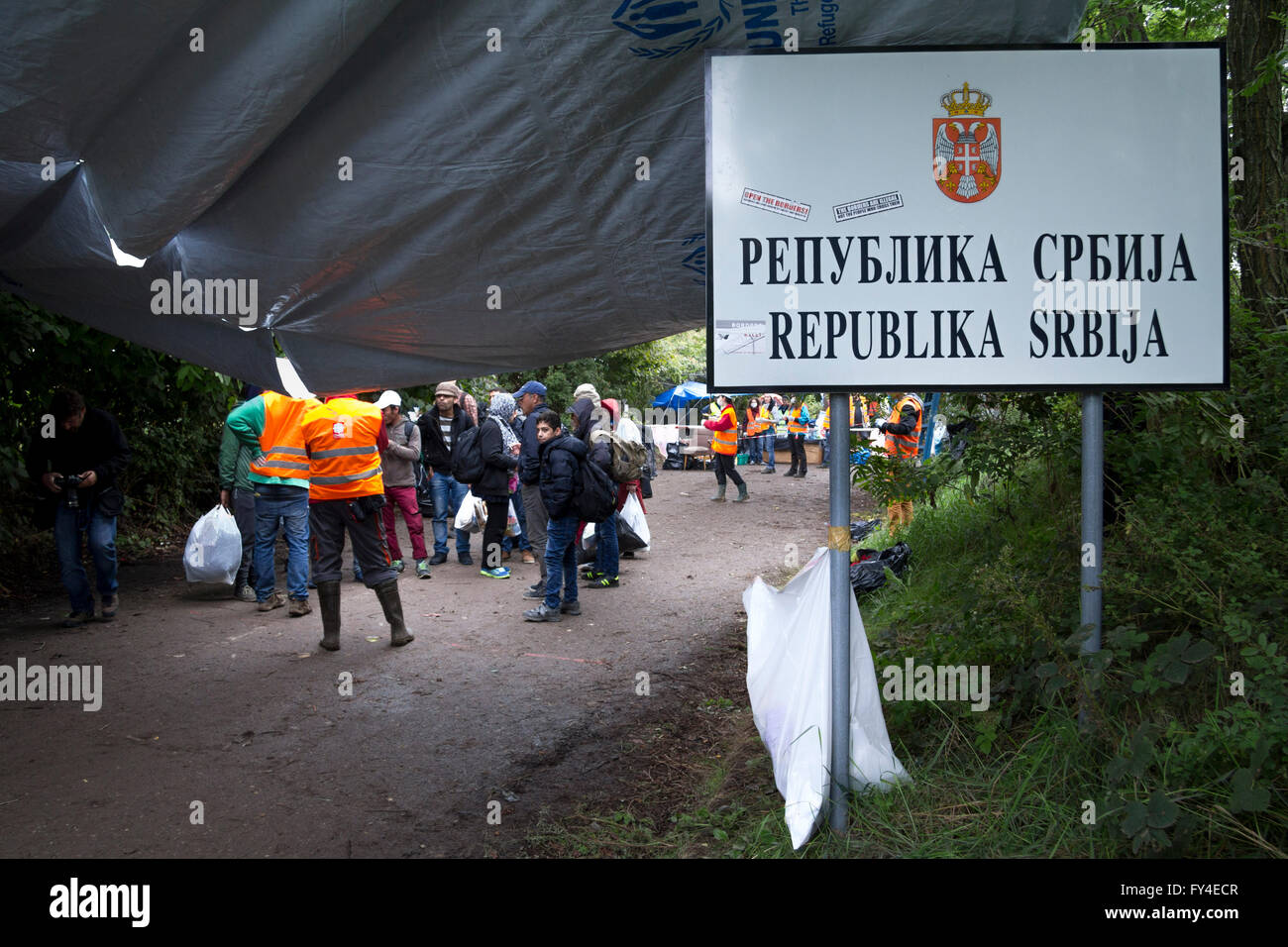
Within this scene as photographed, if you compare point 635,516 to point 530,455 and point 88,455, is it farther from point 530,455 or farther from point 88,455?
point 88,455

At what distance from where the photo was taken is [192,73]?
3.52 meters

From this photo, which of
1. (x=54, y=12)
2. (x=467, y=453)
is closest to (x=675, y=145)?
(x=54, y=12)

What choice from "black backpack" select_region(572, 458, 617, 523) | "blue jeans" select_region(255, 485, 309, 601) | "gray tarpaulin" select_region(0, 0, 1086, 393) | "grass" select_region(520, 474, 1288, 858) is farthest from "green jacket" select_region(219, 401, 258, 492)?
"grass" select_region(520, 474, 1288, 858)

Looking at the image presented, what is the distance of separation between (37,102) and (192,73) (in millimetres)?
539

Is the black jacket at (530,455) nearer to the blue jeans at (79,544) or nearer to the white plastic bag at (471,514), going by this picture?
the white plastic bag at (471,514)

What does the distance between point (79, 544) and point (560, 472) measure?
4.18m

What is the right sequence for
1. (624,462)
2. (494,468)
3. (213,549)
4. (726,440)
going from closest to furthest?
(213,549) < (624,462) < (494,468) < (726,440)

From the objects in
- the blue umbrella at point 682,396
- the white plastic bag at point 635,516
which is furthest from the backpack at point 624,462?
the blue umbrella at point 682,396

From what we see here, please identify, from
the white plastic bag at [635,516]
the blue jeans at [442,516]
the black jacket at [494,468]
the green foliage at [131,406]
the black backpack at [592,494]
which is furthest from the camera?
the blue jeans at [442,516]

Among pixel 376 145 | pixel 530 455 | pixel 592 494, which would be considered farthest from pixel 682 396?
pixel 376 145

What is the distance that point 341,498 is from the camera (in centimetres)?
728

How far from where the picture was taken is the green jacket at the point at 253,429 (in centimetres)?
839

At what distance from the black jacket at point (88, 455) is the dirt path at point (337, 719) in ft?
3.85

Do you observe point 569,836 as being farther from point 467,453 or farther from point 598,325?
point 467,453
